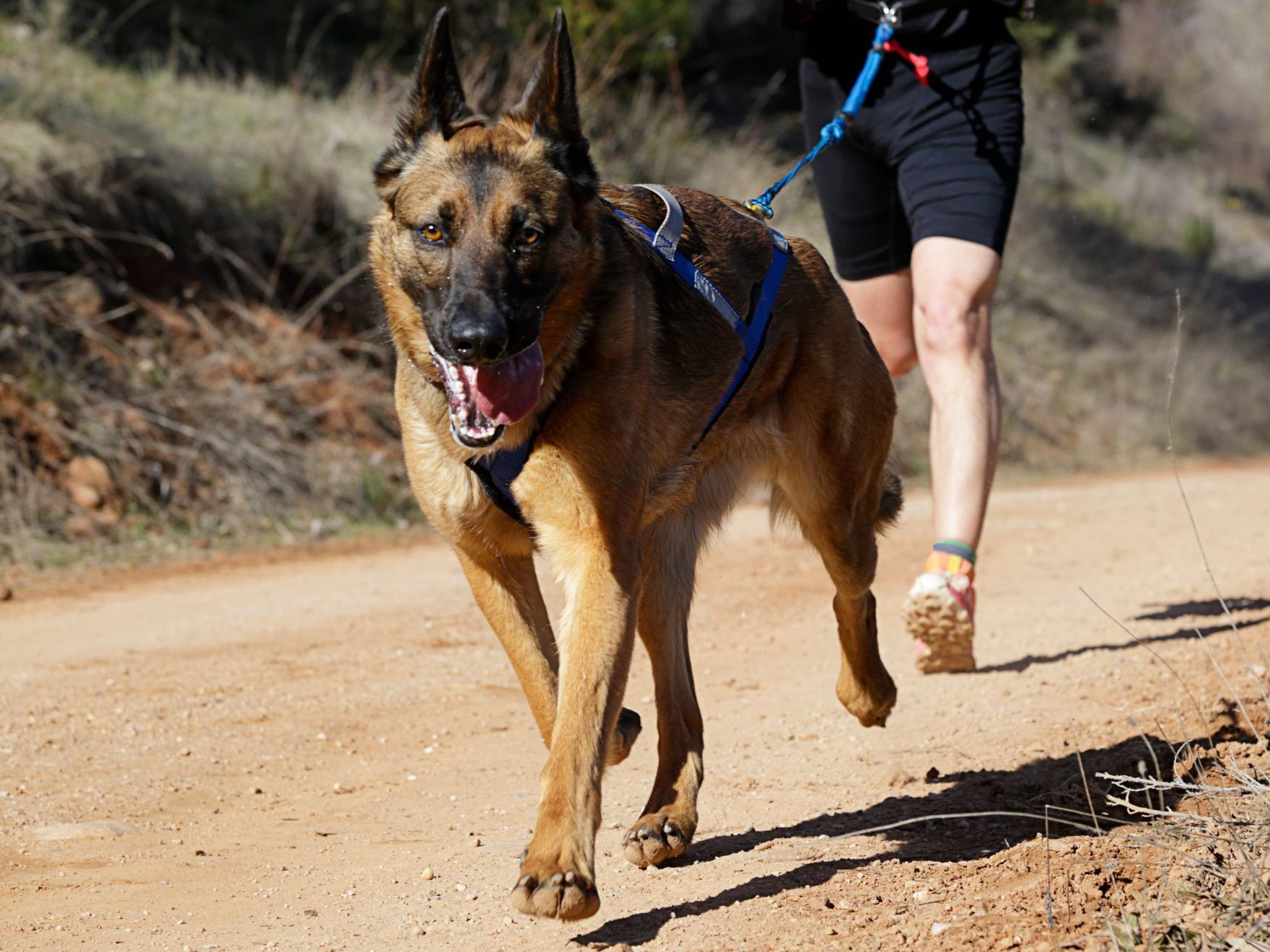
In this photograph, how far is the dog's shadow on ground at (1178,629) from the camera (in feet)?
17.8

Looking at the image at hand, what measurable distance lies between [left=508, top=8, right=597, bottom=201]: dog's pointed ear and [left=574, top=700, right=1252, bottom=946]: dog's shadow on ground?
168 cm

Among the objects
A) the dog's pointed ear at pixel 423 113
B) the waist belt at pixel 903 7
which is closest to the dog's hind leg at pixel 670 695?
A: the dog's pointed ear at pixel 423 113

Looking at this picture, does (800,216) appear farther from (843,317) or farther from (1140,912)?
(1140,912)

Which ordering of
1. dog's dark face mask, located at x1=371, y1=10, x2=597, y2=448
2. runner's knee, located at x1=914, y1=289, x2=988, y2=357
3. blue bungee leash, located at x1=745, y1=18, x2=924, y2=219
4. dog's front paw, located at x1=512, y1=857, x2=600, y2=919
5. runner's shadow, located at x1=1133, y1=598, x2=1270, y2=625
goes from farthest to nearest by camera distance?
runner's shadow, located at x1=1133, y1=598, x2=1270, y2=625
blue bungee leash, located at x1=745, y1=18, x2=924, y2=219
runner's knee, located at x1=914, y1=289, x2=988, y2=357
dog's dark face mask, located at x1=371, y1=10, x2=597, y2=448
dog's front paw, located at x1=512, y1=857, x2=600, y2=919

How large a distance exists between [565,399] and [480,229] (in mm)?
430

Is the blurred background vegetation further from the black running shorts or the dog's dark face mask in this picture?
the dog's dark face mask

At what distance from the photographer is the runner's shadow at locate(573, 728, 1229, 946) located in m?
3.14

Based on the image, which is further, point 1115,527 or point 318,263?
point 318,263

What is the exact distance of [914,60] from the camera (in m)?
5.10

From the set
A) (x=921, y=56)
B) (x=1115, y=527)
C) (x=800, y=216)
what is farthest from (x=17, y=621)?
(x=800, y=216)

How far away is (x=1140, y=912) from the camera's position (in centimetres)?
272

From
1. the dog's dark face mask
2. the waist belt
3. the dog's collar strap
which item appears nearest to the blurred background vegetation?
the waist belt

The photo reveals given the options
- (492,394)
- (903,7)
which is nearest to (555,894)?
(492,394)

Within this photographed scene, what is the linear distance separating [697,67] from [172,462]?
34.0 feet
